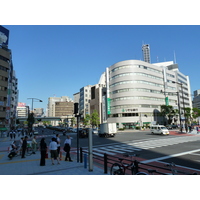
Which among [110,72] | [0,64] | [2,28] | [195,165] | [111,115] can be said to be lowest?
[195,165]

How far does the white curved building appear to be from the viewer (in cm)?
6238

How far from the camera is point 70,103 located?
595 ft

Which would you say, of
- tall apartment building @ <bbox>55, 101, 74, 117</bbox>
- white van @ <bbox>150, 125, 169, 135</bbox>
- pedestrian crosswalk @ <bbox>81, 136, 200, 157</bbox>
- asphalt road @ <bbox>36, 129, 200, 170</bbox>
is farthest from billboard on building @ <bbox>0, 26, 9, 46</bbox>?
tall apartment building @ <bbox>55, 101, 74, 117</bbox>

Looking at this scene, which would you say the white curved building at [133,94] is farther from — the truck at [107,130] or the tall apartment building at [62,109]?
the tall apartment building at [62,109]

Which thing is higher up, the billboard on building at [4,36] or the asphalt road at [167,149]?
the billboard on building at [4,36]

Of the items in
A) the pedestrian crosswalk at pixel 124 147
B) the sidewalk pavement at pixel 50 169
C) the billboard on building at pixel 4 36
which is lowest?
the pedestrian crosswalk at pixel 124 147

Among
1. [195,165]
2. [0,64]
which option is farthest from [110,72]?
[195,165]

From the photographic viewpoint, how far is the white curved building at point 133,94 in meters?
62.4

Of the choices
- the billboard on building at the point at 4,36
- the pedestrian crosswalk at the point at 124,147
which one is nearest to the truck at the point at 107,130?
the pedestrian crosswalk at the point at 124,147

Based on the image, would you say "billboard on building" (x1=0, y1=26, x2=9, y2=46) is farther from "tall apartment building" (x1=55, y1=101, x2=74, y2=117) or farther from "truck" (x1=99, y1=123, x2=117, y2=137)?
"tall apartment building" (x1=55, y1=101, x2=74, y2=117)

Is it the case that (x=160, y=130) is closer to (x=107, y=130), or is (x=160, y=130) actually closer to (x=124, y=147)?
(x=107, y=130)

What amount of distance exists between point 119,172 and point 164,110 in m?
60.0

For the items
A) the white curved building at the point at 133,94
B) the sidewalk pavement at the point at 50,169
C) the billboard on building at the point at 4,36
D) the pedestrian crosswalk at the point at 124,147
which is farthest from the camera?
the white curved building at the point at 133,94

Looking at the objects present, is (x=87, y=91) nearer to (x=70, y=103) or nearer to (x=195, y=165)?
(x=70, y=103)
